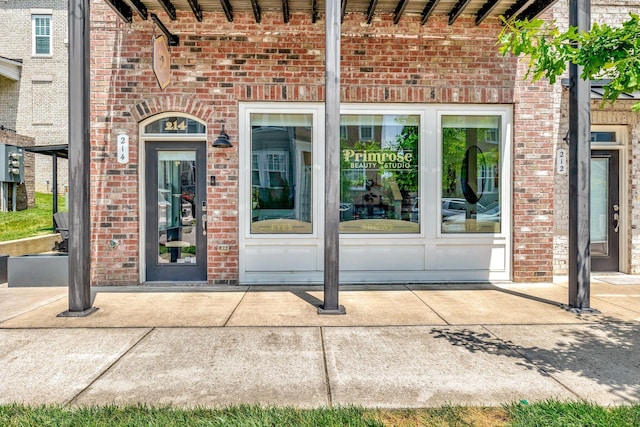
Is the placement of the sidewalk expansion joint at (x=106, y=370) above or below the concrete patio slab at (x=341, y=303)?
below

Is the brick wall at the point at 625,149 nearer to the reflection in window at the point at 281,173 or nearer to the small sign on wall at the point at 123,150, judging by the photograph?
the reflection in window at the point at 281,173

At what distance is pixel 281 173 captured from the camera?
6789mm

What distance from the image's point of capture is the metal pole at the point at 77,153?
4.93 meters

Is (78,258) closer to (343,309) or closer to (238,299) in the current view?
(238,299)

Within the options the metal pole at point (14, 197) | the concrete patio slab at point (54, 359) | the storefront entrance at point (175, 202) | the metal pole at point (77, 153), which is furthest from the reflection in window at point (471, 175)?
the metal pole at point (14, 197)

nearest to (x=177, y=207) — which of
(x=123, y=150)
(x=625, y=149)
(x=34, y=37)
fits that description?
(x=123, y=150)

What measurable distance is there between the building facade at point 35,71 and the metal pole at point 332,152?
18.4 m

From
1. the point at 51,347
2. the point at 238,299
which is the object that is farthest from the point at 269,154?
the point at 51,347

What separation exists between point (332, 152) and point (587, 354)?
3.27m

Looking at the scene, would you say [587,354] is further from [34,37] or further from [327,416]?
[34,37]

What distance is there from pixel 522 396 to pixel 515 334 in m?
1.43

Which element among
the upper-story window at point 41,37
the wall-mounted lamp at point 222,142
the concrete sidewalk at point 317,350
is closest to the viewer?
the concrete sidewalk at point 317,350

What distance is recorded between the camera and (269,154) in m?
6.79

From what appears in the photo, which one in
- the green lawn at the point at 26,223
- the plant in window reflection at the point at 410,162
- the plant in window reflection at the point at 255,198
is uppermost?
the plant in window reflection at the point at 410,162
